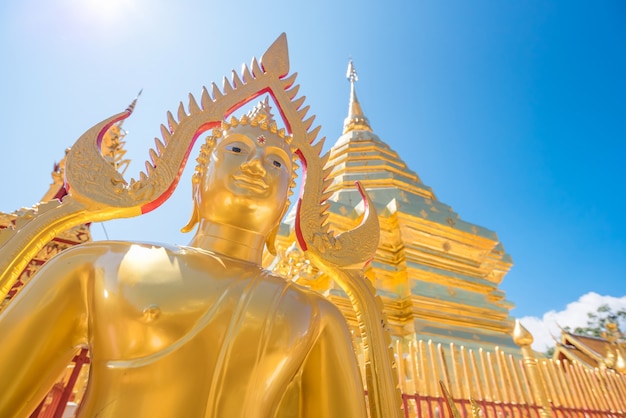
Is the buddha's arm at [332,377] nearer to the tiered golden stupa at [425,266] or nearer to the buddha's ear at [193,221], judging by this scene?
the buddha's ear at [193,221]

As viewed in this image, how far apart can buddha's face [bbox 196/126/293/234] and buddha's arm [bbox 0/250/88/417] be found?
586 mm

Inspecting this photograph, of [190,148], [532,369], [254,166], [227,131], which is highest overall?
[227,131]

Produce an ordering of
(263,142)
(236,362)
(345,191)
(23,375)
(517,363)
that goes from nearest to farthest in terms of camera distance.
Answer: (23,375) → (236,362) → (263,142) → (517,363) → (345,191)

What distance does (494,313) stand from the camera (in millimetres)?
5637

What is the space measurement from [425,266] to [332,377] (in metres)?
4.57

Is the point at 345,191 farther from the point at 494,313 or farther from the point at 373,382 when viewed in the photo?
the point at 373,382

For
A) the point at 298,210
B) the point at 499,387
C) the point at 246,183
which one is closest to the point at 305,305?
the point at 298,210

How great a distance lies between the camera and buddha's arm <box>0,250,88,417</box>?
3.95 ft

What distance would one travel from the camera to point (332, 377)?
150cm

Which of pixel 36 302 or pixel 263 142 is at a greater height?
pixel 263 142

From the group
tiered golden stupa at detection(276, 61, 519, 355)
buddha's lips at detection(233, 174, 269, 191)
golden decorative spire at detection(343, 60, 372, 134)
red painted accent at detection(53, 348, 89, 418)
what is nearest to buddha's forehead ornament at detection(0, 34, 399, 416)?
buddha's lips at detection(233, 174, 269, 191)

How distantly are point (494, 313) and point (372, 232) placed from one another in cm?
461

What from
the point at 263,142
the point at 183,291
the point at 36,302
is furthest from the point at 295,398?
the point at 263,142

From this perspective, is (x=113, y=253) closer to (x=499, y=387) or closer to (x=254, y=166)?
(x=254, y=166)
